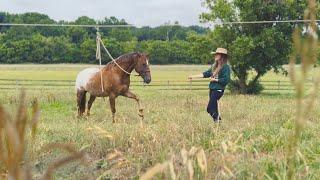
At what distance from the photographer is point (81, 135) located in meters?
7.40

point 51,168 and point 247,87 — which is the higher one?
point 51,168

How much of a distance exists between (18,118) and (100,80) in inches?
502

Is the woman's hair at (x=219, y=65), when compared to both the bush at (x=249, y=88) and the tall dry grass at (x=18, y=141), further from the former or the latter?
the bush at (x=249, y=88)

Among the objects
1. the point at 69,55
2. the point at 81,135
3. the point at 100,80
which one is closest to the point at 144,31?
the point at 69,55

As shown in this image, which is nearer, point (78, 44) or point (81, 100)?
point (81, 100)

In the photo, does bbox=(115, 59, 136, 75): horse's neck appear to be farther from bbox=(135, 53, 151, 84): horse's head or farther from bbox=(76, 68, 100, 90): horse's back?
bbox=(76, 68, 100, 90): horse's back

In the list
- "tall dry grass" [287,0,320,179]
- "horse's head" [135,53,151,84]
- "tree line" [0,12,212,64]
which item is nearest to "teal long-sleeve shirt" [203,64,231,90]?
"horse's head" [135,53,151,84]

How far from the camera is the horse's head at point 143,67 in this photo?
12.7m

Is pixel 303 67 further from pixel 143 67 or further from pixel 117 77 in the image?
pixel 117 77

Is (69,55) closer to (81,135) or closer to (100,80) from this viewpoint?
(100,80)

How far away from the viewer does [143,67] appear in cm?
1273

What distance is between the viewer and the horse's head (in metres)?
12.7

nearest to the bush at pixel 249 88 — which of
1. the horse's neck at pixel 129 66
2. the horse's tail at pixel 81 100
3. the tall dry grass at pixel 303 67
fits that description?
the horse's tail at pixel 81 100

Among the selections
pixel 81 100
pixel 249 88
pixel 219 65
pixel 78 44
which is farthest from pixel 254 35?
pixel 78 44
